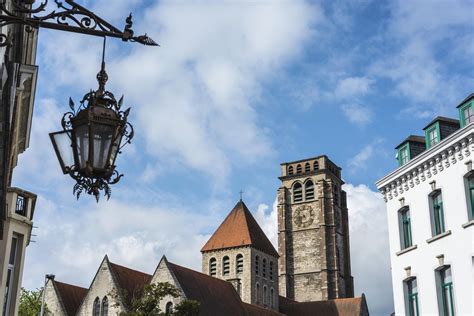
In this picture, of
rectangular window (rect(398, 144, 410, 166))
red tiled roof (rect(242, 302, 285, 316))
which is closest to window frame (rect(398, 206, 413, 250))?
rectangular window (rect(398, 144, 410, 166))

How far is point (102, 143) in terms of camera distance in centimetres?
536

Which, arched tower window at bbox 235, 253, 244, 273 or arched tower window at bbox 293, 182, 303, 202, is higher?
arched tower window at bbox 293, 182, 303, 202

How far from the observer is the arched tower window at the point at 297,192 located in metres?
71.8

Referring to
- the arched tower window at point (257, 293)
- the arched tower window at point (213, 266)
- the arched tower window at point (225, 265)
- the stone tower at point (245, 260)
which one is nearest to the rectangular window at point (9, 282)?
the stone tower at point (245, 260)

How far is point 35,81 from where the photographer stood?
1772 cm

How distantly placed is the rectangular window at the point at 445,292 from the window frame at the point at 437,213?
1050 mm

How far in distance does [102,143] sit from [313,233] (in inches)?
2569

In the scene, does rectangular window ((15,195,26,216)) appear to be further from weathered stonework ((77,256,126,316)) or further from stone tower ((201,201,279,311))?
stone tower ((201,201,279,311))

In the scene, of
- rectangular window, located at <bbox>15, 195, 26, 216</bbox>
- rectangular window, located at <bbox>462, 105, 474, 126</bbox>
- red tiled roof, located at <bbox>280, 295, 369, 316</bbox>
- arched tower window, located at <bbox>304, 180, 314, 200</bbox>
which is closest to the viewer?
rectangular window, located at <bbox>15, 195, 26, 216</bbox>

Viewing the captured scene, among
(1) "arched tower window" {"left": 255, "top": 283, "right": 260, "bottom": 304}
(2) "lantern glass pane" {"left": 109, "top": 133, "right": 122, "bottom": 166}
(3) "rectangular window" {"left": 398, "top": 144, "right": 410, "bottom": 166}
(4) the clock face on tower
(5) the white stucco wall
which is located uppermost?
(4) the clock face on tower

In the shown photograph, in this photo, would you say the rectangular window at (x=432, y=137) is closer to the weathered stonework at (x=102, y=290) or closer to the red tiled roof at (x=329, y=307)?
the weathered stonework at (x=102, y=290)

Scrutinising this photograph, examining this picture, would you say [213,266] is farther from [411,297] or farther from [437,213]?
[437,213]

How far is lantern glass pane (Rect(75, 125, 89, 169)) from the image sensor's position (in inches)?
210

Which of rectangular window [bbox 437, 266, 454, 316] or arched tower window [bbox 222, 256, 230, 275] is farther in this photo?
arched tower window [bbox 222, 256, 230, 275]
